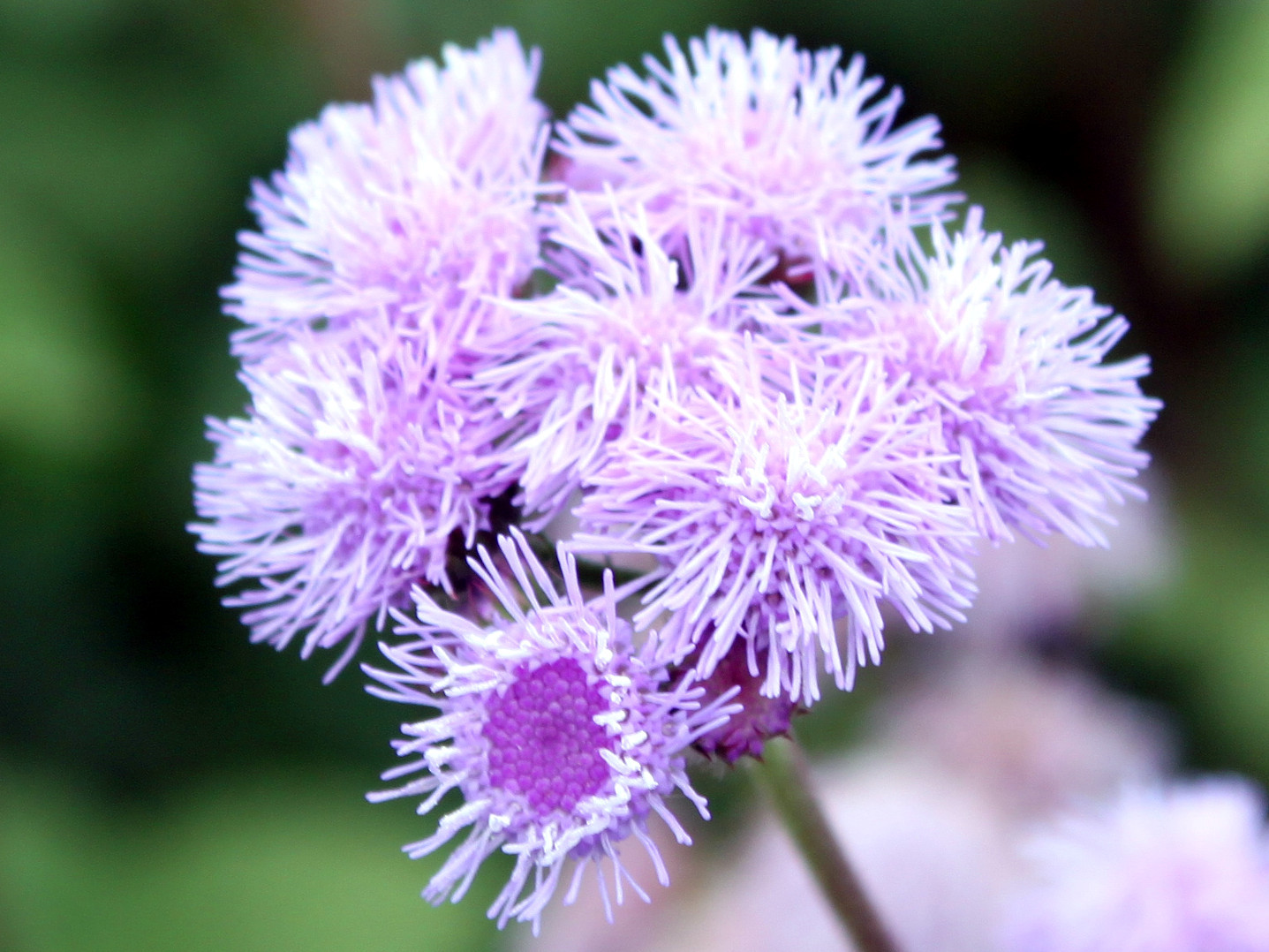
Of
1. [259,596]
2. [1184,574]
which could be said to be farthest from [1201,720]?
[259,596]

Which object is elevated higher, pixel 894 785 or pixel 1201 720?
pixel 894 785

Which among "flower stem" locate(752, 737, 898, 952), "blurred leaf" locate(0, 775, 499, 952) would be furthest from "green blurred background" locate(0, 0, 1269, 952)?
"flower stem" locate(752, 737, 898, 952)

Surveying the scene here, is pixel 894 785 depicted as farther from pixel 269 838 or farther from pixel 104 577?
pixel 104 577

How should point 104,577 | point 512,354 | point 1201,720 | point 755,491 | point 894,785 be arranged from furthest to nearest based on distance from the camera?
point 104,577, point 1201,720, point 894,785, point 512,354, point 755,491

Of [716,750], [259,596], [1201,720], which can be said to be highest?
[259,596]

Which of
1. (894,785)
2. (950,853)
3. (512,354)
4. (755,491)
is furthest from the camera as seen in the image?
(894,785)

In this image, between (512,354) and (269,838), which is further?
(269,838)

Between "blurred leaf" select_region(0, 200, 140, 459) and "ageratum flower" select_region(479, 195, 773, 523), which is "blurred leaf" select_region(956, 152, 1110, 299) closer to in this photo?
"ageratum flower" select_region(479, 195, 773, 523)
